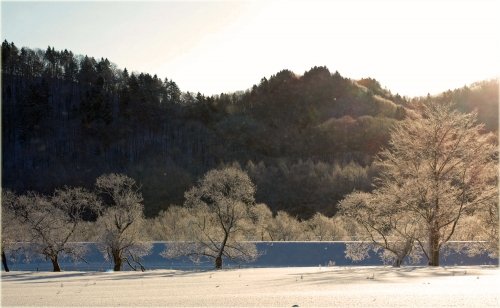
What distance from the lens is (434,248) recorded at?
79.0 ft

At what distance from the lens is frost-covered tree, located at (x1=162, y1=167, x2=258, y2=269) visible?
35.0 m

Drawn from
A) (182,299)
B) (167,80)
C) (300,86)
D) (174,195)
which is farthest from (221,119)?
(182,299)

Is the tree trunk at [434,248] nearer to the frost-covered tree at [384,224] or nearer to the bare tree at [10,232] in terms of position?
the frost-covered tree at [384,224]

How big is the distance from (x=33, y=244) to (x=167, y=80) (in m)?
98.4

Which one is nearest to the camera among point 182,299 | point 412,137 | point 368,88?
point 182,299

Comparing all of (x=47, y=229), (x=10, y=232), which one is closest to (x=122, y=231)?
(x=47, y=229)

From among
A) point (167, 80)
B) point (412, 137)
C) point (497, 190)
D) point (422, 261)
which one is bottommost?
point (422, 261)

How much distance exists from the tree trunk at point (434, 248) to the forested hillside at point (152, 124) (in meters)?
81.7

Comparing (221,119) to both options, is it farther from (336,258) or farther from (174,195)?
(336,258)

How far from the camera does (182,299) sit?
7832mm

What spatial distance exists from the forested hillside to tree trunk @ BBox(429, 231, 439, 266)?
81.7 m

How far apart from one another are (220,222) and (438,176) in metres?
14.9

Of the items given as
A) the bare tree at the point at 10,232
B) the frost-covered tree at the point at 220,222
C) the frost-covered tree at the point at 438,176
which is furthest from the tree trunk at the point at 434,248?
the bare tree at the point at 10,232

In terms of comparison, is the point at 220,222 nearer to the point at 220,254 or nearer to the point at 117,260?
the point at 220,254
